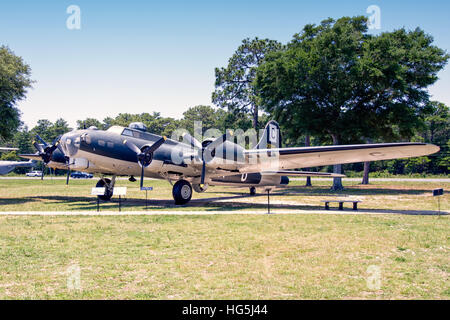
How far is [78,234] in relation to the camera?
10.6m

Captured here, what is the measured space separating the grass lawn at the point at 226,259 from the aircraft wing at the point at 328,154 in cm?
295

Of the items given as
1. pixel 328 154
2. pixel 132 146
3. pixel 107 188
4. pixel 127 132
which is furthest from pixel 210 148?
pixel 107 188

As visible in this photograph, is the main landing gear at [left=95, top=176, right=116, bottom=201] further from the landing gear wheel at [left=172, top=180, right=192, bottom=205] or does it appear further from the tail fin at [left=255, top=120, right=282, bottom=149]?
the tail fin at [left=255, top=120, right=282, bottom=149]

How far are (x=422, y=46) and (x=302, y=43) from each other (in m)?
10.8

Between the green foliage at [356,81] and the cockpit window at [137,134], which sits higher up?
the green foliage at [356,81]

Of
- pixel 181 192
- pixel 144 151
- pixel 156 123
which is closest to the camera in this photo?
pixel 144 151

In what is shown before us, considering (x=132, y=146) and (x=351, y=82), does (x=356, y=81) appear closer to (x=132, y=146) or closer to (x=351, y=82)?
(x=351, y=82)

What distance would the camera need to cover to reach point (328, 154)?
1633 centimetres

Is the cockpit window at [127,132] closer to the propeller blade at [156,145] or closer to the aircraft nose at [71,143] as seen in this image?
the propeller blade at [156,145]

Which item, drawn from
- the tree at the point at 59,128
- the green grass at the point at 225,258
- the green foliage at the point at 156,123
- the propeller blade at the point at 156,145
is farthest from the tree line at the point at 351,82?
the tree at the point at 59,128

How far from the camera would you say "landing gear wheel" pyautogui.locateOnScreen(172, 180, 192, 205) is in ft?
63.6

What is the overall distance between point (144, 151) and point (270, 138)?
28.7 ft

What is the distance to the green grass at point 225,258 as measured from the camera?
573 cm

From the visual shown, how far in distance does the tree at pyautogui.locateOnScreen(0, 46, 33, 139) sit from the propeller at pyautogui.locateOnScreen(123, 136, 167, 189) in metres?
9.74
